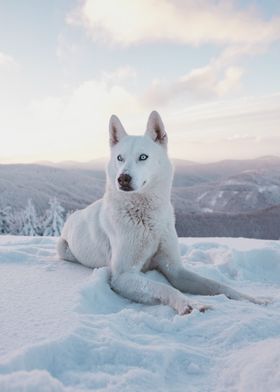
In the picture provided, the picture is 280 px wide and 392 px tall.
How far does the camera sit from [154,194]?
182 inches

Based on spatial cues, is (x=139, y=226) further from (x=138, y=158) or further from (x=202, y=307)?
(x=202, y=307)

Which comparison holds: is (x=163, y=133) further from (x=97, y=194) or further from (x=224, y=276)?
(x=97, y=194)

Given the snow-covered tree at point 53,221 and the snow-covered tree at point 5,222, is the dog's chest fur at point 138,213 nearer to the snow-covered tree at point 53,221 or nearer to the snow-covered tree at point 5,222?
the snow-covered tree at point 53,221

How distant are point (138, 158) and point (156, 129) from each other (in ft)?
2.61

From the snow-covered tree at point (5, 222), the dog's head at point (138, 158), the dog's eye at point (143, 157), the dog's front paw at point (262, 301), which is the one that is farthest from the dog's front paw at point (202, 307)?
the snow-covered tree at point (5, 222)

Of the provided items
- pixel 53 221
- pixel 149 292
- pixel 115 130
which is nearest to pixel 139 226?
pixel 149 292

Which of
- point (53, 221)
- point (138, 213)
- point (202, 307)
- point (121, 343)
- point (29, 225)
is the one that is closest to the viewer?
point (121, 343)

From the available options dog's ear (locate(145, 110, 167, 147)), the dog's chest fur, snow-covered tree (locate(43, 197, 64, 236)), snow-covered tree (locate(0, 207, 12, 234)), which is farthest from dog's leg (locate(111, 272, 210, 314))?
snow-covered tree (locate(0, 207, 12, 234))

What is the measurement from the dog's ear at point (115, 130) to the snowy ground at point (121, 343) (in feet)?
7.10

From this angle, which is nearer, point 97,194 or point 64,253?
point 64,253

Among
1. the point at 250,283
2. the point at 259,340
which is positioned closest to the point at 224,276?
the point at 250,283

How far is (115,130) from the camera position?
5258 mm

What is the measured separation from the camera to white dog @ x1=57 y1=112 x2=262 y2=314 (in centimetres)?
406

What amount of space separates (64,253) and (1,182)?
282 feet
